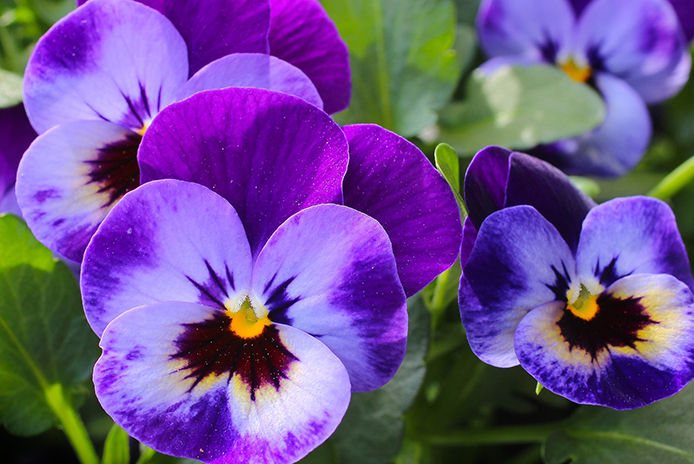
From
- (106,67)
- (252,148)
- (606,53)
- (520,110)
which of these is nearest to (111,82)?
(106,67)

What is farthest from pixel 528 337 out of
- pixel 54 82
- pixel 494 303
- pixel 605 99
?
pixel 605 99

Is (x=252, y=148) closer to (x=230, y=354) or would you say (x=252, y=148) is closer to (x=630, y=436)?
(x=230, y=354)

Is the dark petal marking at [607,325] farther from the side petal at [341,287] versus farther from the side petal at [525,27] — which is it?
the side petal at [525,27]

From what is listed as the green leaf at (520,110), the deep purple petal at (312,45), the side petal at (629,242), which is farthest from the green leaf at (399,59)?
the side petal at (629,242)

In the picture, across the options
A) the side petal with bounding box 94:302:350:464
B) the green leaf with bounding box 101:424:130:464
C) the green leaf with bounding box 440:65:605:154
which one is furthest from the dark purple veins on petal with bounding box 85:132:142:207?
the green leaf with bounding box 440:65:605:154

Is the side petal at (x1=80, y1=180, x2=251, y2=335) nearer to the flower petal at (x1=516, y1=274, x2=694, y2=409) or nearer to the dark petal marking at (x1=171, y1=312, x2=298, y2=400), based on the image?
the dark petal marking at (x1=171, y1=312, x2=298, y2=400)

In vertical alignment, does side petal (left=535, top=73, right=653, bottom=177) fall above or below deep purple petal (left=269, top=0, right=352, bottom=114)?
below

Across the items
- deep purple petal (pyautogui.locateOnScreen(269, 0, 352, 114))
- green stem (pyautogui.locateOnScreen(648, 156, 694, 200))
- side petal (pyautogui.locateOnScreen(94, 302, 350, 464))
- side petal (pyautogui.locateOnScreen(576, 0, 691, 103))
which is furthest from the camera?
side petal (pyautogui.locateOnScreen(576, 0, 691, 103))
